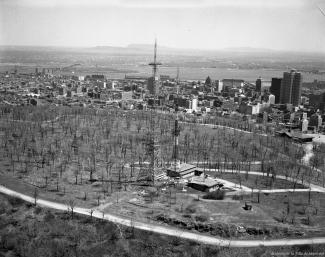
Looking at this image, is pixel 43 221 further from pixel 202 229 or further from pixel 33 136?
pixel 33 136

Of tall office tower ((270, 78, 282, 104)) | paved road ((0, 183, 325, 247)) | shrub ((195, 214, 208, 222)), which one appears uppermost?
tall office tower ((270, 78, 282, 104))

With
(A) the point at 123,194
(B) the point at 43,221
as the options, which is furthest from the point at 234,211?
(B) the point at 43,221

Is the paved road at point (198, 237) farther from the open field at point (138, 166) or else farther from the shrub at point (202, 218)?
the shrub at point (202, 218)

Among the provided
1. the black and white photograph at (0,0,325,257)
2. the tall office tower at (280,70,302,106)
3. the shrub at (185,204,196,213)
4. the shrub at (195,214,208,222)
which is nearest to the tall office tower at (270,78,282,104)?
the tall office tower at (280,70,302,106)

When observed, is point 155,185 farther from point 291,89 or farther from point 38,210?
point 291,89

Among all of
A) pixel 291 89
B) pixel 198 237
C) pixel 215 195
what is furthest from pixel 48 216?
pixel 291 89

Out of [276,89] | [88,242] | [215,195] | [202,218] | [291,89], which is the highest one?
[291,89]

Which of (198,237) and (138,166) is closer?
(198,237)

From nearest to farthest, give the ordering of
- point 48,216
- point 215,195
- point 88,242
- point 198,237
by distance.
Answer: point 88,242 → point 198,237 → point 48,216 → point 215,195

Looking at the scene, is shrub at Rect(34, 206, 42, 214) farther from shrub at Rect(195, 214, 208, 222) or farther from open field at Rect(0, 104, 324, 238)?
shrub at Rect(195, 214, 208, 222)
